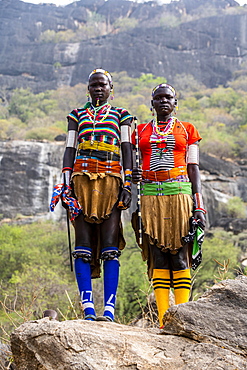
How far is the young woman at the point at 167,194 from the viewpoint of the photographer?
3.73 m

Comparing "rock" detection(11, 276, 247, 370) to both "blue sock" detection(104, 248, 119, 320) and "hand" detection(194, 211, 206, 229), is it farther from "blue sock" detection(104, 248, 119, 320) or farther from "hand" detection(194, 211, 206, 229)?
"hand" detection(194, 211, 206, 229)

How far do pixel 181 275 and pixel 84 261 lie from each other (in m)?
0.78

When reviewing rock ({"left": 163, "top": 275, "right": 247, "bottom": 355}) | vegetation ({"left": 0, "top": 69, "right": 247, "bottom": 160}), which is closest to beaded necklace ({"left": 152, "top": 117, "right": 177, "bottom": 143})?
rock ({"left": 163, "top": 275, "right": 247, "bottom": 355})

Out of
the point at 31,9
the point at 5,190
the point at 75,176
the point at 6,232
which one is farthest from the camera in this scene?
the point at 31,9

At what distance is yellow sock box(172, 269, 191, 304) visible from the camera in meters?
3.64

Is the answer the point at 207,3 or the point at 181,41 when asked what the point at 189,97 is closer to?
the point at 181,41

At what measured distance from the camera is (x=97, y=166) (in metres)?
3.79

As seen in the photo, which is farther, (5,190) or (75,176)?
(5,190)

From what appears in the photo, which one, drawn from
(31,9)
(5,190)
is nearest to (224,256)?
(5,190)

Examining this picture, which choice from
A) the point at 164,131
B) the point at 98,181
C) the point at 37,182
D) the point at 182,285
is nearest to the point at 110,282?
the point at 182,285

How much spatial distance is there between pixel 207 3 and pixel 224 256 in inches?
3019

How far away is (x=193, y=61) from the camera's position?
226ft

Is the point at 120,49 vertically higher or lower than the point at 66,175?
higher

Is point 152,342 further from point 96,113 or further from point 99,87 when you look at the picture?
point 99,87
